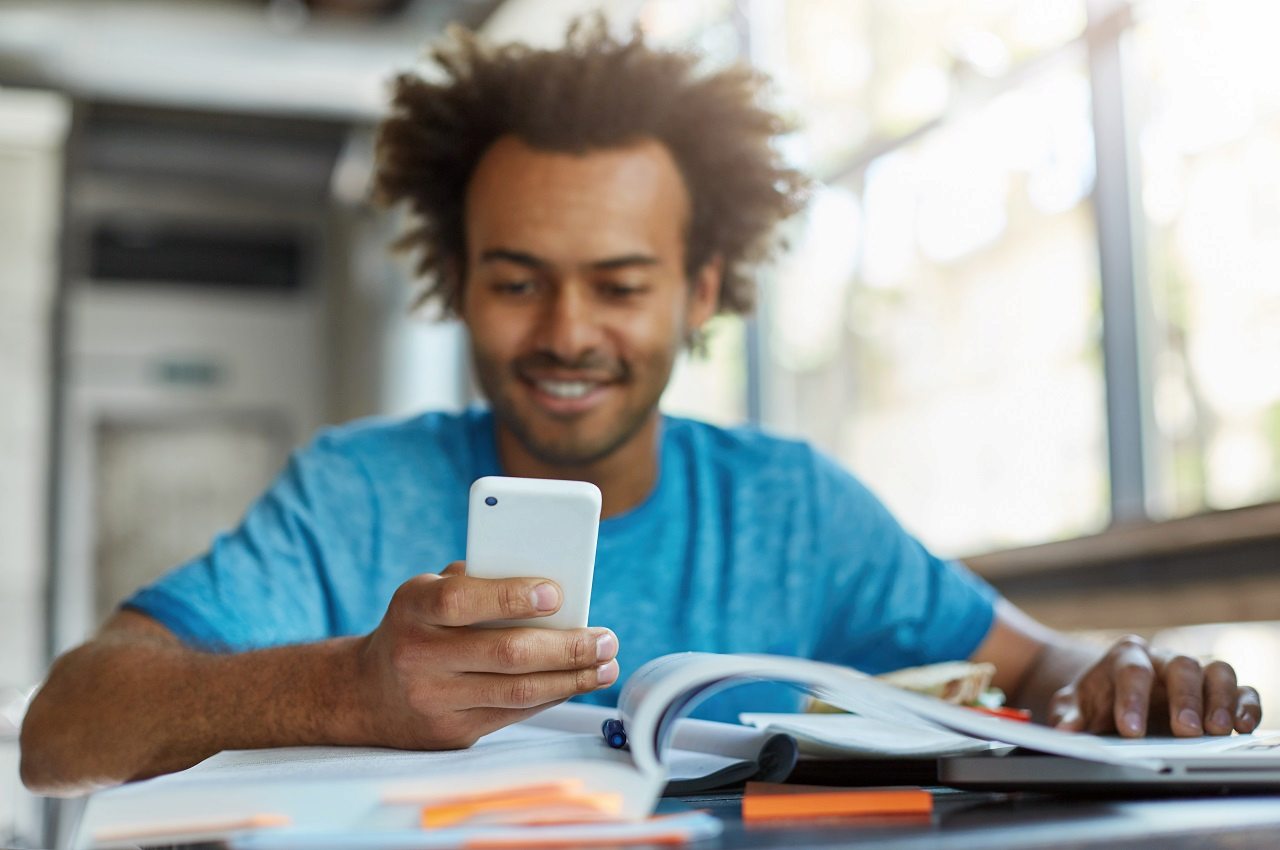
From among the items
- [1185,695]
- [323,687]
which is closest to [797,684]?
[323,687]

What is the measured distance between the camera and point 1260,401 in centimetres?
243

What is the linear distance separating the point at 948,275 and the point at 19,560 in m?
3.72

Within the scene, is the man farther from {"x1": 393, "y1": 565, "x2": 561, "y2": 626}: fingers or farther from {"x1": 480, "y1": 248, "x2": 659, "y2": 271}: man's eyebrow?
{"x1": 393, "y1": 565, "x2": 561, "y2": 626}: fingers

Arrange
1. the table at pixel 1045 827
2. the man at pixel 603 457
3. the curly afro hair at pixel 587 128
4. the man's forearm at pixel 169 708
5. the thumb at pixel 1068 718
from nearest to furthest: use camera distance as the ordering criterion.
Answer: the table at pixel 1045 827, the man's forearm at pixel 169 708, the thumb at pixel 1068 718, the man at pixel 603 457, the curly afro hair at pixel 587 128

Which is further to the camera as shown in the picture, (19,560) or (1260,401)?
(19,560)

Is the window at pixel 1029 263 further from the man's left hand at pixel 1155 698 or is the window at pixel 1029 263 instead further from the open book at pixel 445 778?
the open book at pixel 445 778

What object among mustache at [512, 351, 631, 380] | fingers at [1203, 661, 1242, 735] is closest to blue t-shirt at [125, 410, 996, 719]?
mustache at [512, 351, 631, 380]

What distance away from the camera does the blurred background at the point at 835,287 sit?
2.49m

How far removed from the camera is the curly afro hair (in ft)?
5.07

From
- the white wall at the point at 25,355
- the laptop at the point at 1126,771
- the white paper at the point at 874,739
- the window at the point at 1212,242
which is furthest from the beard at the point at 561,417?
the white wall at the point at 25,355

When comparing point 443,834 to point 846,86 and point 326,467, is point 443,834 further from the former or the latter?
point 846,86

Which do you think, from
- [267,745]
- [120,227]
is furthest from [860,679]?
[120,227]

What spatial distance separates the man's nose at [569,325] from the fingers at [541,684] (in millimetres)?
758

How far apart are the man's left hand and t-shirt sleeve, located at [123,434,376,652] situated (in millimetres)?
599
